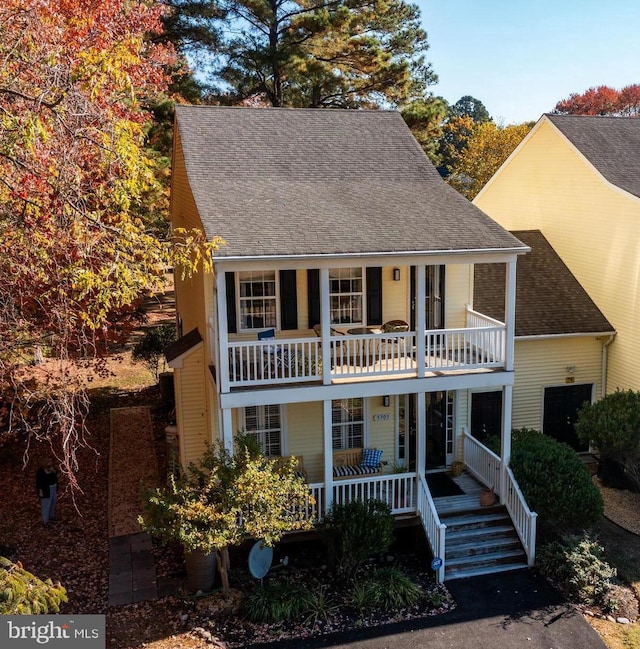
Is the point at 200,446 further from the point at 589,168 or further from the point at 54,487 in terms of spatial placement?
the point at 589,168

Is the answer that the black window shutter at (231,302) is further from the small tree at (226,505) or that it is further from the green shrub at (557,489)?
the green shrub at (557,489)

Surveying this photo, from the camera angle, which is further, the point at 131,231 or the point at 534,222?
the point at 534,222

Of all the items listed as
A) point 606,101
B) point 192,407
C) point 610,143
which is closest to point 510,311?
point 192,407

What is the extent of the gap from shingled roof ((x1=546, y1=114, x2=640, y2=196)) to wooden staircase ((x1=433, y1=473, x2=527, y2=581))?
29.7 feet

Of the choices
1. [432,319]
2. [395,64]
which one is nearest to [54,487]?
[432,319]

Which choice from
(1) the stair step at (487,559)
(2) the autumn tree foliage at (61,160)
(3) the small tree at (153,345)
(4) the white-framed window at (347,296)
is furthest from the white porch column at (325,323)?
(3) the small tree at (153,345)

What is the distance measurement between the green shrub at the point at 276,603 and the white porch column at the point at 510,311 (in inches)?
235

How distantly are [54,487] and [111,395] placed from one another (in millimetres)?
9708

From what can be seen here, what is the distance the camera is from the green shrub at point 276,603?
36.6 ft

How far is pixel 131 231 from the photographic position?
8977 mm

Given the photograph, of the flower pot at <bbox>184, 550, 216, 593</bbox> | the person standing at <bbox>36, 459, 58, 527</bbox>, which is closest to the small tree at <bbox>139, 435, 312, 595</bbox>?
the flower pot at <bbox>184, 550, 216, 593</bbox>

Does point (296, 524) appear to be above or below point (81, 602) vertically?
above

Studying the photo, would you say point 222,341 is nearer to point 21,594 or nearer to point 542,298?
point 21,594

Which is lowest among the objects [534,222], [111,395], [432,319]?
[111,395]
